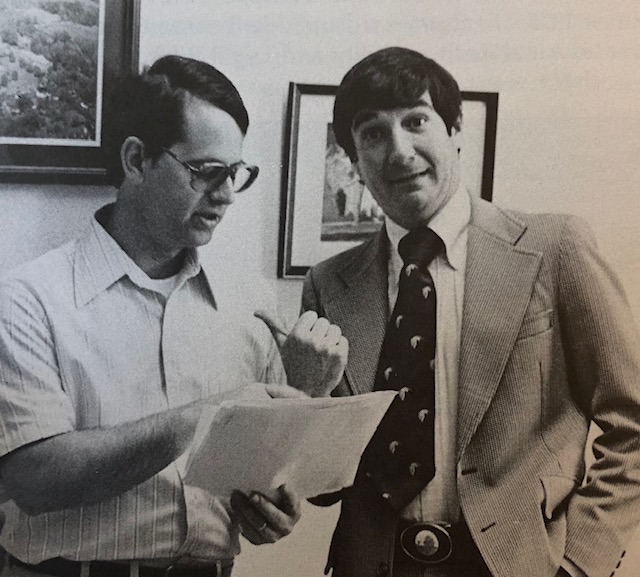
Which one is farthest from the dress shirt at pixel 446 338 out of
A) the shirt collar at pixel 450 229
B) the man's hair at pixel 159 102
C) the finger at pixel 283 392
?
the man's hair at pixel 159 102

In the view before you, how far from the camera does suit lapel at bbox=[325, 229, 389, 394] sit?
1232 millimetres

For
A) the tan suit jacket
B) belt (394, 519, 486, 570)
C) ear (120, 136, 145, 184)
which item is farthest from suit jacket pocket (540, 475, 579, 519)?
ear (120, 136, 145, 184)

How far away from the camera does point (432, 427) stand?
1220mm

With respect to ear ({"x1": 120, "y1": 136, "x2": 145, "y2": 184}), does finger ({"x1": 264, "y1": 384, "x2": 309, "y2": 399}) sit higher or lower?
lower

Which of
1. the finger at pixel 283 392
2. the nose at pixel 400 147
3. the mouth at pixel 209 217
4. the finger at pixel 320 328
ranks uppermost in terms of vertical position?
the nose at pixel 400 147

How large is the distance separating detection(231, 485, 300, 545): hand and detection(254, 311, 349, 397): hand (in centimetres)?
18

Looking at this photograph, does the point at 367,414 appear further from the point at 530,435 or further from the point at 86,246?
the point at 86,246

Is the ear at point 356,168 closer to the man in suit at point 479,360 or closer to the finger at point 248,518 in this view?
the man in suit at point 479,360

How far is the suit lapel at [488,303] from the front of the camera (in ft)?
3.97

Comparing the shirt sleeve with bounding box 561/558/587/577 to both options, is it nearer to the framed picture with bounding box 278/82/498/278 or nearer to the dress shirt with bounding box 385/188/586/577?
the dress shirt with bounding box 385/188/586/577

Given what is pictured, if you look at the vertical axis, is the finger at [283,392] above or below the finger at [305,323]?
below

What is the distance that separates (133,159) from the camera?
120 centimetres

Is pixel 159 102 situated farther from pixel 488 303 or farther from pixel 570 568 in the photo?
pixel 570 568

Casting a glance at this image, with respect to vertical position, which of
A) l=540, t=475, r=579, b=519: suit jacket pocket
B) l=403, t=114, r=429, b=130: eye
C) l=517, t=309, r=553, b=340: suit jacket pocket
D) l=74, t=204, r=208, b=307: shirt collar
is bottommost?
l=540, t=475, r=579, b=519: suit jacket pocket
